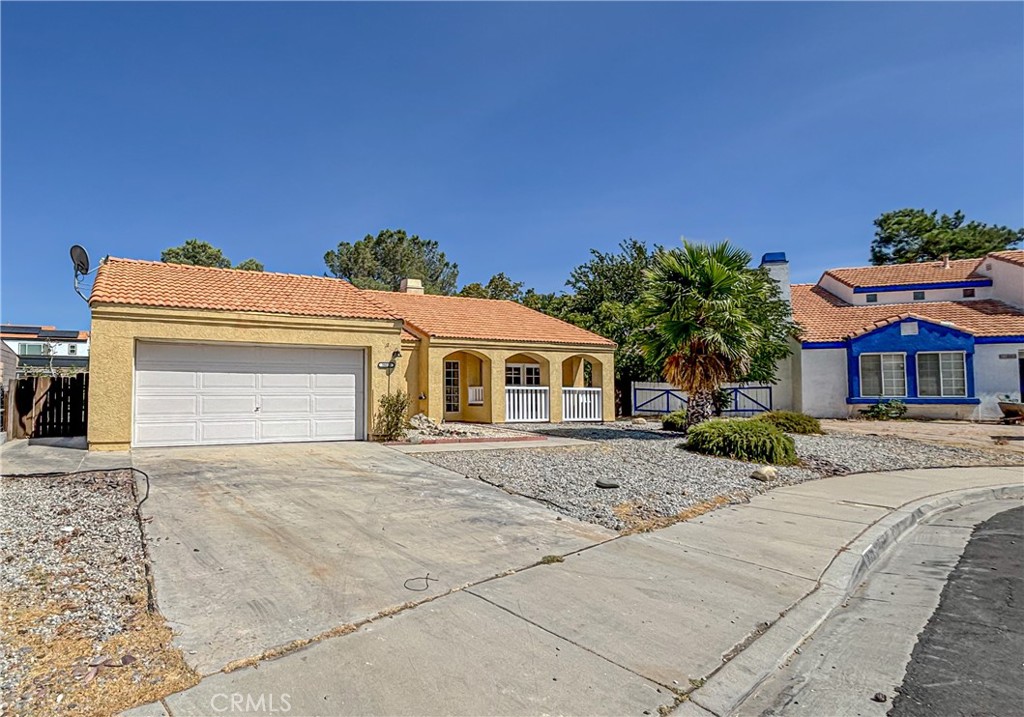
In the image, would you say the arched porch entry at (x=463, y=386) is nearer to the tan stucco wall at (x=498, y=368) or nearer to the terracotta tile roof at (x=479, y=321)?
the tan stucco wall at (x=498, y=368)

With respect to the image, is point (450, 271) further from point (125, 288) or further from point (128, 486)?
point (128, 486)

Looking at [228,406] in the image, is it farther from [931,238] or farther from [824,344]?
[931,238]

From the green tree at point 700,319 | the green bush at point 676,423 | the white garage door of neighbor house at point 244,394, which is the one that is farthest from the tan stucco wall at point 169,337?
the green bush at point 676,423

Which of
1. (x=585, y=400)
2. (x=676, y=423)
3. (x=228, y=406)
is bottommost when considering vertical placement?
(x=676, y=423)

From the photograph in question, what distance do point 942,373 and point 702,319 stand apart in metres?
14.5

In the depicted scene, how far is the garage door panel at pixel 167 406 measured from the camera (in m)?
12.2

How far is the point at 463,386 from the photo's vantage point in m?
21.8

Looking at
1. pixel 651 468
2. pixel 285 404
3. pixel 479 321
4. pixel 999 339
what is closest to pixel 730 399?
pixel 999 339

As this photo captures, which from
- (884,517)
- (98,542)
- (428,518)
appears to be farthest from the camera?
(884,517)

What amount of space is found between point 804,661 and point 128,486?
8139 millimetres

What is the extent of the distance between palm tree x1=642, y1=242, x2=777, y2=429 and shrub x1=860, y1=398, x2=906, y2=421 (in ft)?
36.8

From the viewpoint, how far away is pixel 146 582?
4.73m

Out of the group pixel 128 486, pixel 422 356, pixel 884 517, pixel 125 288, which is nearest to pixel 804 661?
pixel 884 517

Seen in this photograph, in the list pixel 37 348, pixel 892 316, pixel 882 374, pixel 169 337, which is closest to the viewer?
pixel 169 337
